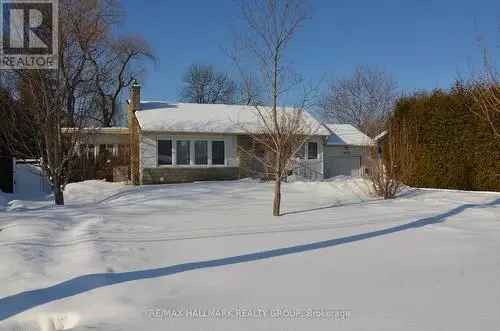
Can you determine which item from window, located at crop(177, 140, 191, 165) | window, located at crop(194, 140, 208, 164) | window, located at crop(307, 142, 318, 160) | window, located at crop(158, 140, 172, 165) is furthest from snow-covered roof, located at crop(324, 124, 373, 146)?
window, located at crop(158, 140, 172, 165)

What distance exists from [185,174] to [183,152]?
115cm

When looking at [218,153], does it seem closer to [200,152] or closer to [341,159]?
[200,152]

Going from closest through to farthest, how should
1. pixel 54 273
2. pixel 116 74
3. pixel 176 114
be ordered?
pixel 54 273
pixel 176 114
pixel 116 74

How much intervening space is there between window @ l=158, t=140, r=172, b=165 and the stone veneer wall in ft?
1.32

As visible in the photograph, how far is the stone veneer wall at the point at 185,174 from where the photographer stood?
20.5 m

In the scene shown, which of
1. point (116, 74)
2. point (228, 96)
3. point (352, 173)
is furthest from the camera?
point (228, 96)

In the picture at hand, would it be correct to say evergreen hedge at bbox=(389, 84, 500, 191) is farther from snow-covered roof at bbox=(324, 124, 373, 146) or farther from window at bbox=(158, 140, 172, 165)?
window at bbox=(158, 140, 172, 165)

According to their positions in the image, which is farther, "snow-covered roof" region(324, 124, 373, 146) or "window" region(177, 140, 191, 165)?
"snow-covered roof" region(324, 124, 373, 146)

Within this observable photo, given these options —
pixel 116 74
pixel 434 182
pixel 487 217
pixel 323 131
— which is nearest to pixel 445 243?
pixel 487 217

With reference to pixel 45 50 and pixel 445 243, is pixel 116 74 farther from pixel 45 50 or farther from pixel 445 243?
pixel 445 243

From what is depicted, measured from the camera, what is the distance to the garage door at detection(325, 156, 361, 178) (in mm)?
25344

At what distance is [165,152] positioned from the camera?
69.0 ft

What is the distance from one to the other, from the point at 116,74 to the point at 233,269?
1446 inches

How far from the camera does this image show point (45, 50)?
12.4m
